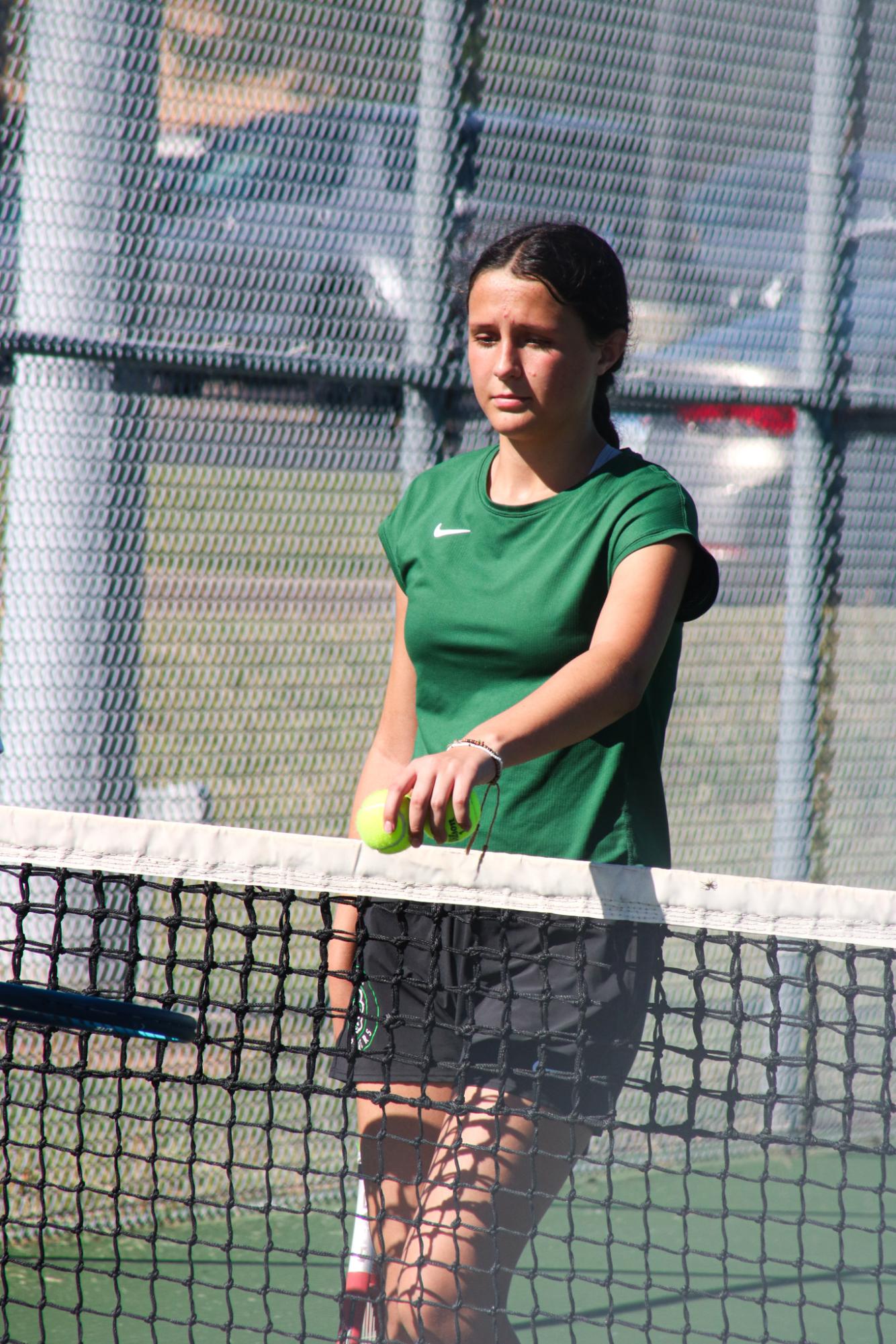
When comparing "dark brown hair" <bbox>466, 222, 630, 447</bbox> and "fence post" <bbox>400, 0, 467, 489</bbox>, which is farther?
"fence post" <bbox>400, 0, 467, 489</bbox>

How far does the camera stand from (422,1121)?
1.91 m

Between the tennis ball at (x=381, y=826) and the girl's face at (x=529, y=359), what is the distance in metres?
0.57

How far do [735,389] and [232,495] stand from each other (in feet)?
4.87

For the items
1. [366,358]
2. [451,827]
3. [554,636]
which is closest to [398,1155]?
[451,827]

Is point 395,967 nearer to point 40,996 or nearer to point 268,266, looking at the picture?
point 40,996

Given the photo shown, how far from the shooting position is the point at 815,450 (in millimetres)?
4117

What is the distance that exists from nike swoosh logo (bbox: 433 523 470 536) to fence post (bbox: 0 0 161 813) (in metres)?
1.67

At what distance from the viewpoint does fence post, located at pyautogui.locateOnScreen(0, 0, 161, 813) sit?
11.0 ft

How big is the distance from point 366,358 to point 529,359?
1.86 meters

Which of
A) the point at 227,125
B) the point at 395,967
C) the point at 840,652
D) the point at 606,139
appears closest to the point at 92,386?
the point at 227,125

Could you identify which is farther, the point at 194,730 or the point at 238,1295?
the point at 194,730

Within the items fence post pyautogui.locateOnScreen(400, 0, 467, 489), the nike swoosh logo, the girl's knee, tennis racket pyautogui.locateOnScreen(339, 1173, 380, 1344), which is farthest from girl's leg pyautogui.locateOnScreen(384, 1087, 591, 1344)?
fence post pyautogui.locateOnScreen(400, 0, 467, 489)

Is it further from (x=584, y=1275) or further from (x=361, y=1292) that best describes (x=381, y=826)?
(x=584, y=1275)

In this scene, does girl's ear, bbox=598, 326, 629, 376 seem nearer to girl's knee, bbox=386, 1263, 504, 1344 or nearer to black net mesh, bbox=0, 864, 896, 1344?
black net mesh, bbox=0, 864, 896, 1344
